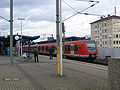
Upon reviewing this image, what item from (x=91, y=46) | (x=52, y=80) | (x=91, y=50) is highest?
(x=91, y=46)

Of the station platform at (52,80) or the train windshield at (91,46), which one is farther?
the train windshield at (91,46)

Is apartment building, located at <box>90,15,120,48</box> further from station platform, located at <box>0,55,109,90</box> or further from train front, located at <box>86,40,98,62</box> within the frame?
station platform, located at <box>0,55,109,90</box>

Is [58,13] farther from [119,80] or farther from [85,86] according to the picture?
[119,80]

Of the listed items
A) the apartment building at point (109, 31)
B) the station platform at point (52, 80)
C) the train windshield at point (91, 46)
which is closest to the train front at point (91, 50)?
the train windshield at point (91, 46)

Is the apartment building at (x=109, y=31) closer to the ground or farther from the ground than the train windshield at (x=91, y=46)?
farther from the ground

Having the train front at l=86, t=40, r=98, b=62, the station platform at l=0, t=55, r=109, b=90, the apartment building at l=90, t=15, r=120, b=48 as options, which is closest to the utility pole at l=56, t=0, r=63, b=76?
the station platform at l=0, t=55, r=109, b=90

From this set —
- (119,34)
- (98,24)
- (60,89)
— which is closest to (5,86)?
(60,89)

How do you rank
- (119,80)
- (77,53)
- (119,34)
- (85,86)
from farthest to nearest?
(119,34) < (77,53) < (85,86) < (119,80)

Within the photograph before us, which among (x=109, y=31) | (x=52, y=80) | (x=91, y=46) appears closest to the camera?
(x=52, y=80)

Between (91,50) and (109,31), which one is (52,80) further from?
(109,31)

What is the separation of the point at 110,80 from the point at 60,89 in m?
2.09

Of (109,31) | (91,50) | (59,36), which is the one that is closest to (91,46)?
(91,50)

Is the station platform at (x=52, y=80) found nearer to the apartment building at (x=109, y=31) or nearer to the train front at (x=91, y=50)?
the train front at (x=91, y=50)

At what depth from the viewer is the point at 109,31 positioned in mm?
86625
